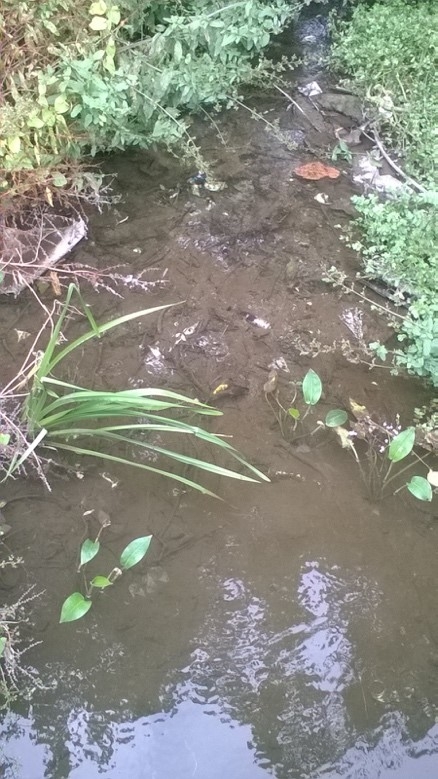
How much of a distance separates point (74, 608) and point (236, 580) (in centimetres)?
58

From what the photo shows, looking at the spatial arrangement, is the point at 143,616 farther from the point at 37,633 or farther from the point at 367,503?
the point at 367,503

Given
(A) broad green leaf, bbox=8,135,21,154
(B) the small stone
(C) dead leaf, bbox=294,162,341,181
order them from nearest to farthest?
(A) broad green leaf, bbox=8,135,21,154
(B) the small stone
(C) dead leaf, bbox=294,162,341,181

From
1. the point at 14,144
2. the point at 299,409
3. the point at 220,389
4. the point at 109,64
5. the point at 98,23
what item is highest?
the point at 98,23

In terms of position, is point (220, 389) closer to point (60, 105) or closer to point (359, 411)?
point (359, 411)

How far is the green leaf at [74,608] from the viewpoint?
1.97 m

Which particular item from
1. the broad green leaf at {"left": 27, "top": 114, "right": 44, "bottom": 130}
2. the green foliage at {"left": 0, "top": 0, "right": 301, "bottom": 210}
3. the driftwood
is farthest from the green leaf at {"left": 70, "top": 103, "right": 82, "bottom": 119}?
the driftwood

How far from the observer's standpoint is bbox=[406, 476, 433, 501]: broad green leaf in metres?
2.25

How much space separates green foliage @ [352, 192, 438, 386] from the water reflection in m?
1.07

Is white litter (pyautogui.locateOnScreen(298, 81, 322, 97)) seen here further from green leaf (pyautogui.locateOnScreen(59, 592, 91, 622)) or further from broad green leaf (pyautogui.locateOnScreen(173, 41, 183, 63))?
green leaf (pyautogui.locateOnScreen(59, 592, 91, 622))

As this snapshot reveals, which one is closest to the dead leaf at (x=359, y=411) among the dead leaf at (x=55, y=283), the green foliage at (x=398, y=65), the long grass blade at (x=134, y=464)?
the long grass blade at (x=134, y=464)

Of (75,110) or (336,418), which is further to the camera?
(75,110)

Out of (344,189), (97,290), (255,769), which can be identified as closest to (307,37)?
(344,189)

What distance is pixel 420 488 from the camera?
226 cm

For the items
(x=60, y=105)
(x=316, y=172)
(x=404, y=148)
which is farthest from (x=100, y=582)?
(x=404, y=148)
